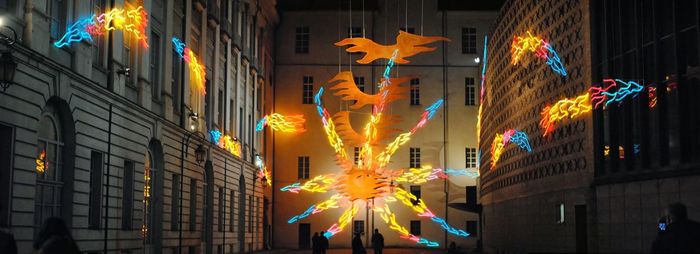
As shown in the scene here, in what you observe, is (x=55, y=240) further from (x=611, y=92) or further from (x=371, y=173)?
(x=371, y=173)

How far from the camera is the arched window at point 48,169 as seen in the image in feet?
69.0

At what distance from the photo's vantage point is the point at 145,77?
94.4 feet

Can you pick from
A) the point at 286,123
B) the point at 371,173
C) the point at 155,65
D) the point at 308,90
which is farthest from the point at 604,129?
the point at 308,90

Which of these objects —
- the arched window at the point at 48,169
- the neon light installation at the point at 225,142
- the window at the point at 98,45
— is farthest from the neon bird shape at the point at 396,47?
the arched window at the point at 48,169

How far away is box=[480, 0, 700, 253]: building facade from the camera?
2100cm

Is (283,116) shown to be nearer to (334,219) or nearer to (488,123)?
(334,219)

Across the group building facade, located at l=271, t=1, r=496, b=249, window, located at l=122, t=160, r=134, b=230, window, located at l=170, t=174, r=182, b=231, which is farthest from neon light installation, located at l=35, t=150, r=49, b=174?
building facade, located at l=271, t=1, r=496, b=249

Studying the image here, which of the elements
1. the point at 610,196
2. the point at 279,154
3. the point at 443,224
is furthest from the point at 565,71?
the point at 279,154

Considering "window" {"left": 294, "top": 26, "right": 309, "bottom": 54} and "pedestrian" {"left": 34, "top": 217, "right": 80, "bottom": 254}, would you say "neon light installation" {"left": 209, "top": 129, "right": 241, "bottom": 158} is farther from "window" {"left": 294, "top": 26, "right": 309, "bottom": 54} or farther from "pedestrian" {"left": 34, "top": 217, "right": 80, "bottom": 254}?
"pedestrian" {"left": 34, "top": 217, "right": 80, "bottom": 254}

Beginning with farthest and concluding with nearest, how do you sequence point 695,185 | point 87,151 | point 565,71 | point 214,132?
1. point 214,132
2. point 565,71
3. point 87,151
4. point 695,185

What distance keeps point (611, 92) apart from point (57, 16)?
14332 millimetres

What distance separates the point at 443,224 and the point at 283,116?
11622 mm

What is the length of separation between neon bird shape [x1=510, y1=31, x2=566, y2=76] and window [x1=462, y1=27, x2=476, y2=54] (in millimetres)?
24050

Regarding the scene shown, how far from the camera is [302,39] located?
59312 millimetres
